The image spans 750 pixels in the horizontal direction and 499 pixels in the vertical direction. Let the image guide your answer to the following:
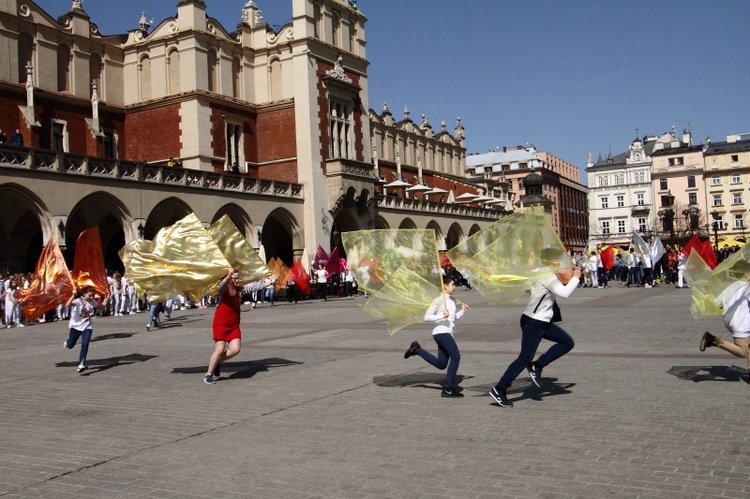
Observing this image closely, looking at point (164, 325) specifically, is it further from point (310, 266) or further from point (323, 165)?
point (323, 165)

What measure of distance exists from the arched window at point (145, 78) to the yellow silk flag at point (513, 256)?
36.3m

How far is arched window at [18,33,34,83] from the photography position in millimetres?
35938

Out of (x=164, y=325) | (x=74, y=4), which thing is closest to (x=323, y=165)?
(x=74, y=4)

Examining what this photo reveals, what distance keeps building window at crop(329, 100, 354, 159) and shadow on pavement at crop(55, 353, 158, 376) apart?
30.4 m

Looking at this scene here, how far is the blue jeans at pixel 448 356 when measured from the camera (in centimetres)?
937

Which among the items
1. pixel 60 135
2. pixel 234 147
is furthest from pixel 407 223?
pixel 60 135

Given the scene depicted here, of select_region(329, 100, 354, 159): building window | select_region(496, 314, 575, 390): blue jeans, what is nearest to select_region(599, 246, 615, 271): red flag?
select_region(329, 100, 354, 159): building window

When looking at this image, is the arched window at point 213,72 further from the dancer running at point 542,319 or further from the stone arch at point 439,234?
the dancer running at point 542,319

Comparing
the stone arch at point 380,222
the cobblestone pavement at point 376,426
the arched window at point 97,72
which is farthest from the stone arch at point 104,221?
the cobblestone pavement at point 376,426

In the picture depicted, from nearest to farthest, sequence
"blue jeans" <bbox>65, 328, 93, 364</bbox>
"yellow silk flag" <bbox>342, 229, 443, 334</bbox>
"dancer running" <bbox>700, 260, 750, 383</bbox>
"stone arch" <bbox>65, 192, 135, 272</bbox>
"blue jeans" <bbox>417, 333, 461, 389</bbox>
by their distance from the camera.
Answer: "blue jeans" <bbox>417, 333, 461, 389</bbox>
"dancer running" <bbox>700, 260, 750, 383</bbox>
"yellow silk flag" <bbox>342, 229, 443, 334</bbox>
"blue jeans" <bbox>65, 328, 93, 364</bbox>
"stone arch" <bbox>65, 192, 135, 272</bbox>

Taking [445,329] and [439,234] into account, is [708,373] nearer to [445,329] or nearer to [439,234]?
[445,329]

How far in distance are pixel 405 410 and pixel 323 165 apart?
3556 cm

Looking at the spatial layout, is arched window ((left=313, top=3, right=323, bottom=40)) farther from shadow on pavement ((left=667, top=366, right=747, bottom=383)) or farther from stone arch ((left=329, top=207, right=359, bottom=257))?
shadow on pavement ((left=667, top=366, right=747, bottom=383))

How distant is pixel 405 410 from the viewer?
870 centimetres
